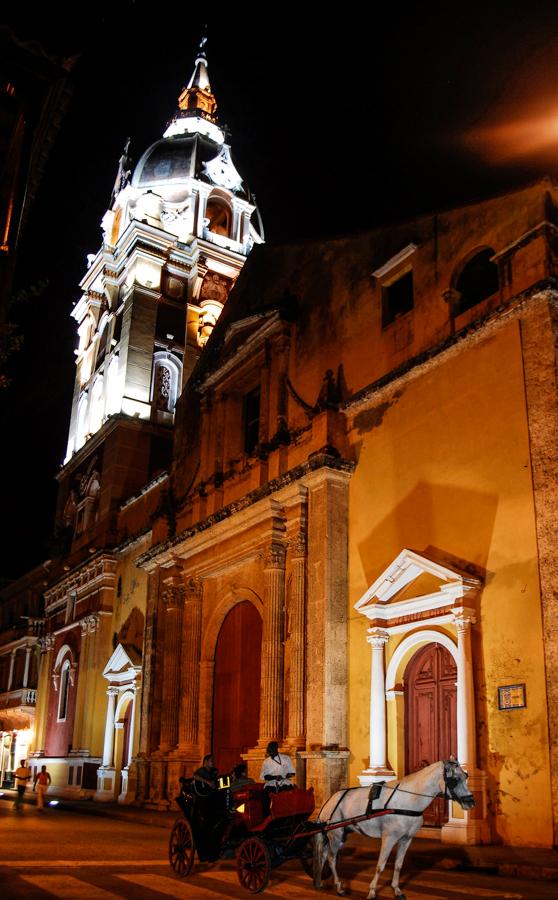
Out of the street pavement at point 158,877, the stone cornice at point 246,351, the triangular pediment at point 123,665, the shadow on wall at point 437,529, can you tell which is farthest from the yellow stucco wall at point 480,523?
the triangular pediment at point 123,665

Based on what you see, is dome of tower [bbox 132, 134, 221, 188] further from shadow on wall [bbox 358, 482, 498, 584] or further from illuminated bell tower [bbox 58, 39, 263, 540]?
shadow on wall [bbox 358, 482, 498, 584]

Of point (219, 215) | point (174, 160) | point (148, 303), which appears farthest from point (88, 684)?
point (174, 160)

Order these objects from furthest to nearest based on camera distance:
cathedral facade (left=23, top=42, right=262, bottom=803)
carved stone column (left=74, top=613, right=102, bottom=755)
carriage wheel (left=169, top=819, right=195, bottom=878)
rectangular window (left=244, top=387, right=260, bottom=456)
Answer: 1. carved stone column (left=74, top=613, right=102, bottom=755)
2. cathedral facade (left=23, top=42, right=262, bottom=803)
3. rectangular window (left=244, top=387, right=260, bottom=456)
4. carriage wheel (left=169, top=819, right=195, bottom=878)

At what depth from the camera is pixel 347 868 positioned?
35.3 ft

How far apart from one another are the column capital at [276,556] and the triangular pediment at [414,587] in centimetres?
285

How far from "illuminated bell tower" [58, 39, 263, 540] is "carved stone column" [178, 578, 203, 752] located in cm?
919

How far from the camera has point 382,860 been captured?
8484 millimetres

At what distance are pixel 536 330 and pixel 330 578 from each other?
6.08 meters

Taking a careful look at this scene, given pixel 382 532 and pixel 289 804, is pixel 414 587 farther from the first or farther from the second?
pixel 289 804

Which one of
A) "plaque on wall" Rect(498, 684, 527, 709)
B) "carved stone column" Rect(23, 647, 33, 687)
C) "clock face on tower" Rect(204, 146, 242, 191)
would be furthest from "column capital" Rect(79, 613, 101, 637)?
"clock face on tower" Rect(204, 146, 242, 191)

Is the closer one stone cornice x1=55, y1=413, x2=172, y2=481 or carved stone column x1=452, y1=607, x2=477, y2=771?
carved stone column x1=452, y1=607, x2=477, y2=771

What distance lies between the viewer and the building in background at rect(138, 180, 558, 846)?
12281 millimetres

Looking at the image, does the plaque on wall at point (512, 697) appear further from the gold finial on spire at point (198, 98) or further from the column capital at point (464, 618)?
the gold finial on spire at point (198, 98)

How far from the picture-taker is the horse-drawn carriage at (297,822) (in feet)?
28.6
